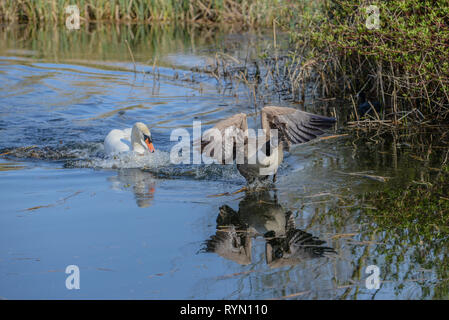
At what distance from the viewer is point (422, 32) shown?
6.25 m

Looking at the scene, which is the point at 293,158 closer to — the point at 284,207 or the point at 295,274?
the point at 284,207

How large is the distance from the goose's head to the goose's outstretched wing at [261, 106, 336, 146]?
5.27ft

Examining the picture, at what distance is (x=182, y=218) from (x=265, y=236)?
75cm

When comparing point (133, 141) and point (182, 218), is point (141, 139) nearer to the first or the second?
point (133, 141)

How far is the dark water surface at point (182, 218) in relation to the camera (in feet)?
12.0

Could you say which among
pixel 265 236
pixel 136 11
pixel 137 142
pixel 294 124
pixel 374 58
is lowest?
pixel 265 236

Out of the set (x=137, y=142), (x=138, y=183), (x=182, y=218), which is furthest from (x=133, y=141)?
(x=182, y=218)

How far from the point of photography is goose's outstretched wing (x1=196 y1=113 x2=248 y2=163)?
17.7 ft

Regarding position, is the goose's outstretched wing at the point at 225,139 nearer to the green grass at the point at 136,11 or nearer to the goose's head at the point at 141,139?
the goose's head at the point at 141,139

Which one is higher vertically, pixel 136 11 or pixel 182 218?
pixel 136 11

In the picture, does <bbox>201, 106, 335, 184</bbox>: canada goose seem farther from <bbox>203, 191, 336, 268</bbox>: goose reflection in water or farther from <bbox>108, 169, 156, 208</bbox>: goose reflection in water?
<bbox>108, 169, 156, 208</bbox>: goose reflection in water

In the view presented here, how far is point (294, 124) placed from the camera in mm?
5719

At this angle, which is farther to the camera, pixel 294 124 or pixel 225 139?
pixel 294 124

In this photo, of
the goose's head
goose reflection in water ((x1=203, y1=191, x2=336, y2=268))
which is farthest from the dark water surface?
the goose's head
